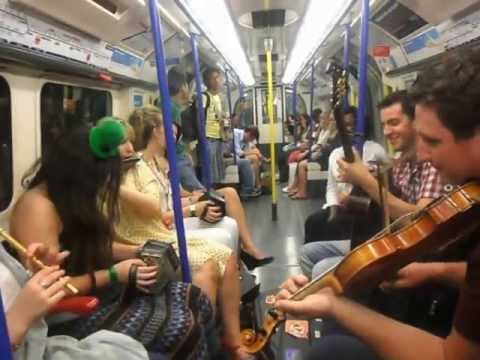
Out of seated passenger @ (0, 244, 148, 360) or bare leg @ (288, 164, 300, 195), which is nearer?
seated passenger @ (0, 244, 148, 360)

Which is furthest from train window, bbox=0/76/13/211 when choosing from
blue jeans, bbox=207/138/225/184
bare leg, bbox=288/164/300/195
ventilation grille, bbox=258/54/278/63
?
ventilation grille, bbox=258/54/278/63

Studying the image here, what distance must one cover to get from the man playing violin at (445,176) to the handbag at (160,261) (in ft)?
3.06

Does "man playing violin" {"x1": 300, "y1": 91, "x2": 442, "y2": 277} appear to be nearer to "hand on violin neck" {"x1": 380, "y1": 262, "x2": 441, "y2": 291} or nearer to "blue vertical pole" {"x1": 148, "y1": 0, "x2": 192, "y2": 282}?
"hand on violin neck" {"x1": 380, "y1": 262, "x2": 441, "y2": 291}

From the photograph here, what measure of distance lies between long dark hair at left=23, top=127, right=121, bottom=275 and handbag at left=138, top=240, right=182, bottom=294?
8.0 inches

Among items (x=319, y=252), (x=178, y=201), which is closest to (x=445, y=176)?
(x=178, y=201)

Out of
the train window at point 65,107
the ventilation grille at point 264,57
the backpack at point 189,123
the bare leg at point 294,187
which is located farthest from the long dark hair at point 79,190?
the ventilation grille at point 264,57

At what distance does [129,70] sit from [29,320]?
160 inches

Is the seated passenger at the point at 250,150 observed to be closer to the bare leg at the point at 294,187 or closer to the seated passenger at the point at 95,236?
the bare leg at the point at 294,187

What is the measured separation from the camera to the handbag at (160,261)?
6.84ft

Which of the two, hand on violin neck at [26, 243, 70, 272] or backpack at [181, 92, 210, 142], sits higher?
backpack at [181, 92, 210, 142]

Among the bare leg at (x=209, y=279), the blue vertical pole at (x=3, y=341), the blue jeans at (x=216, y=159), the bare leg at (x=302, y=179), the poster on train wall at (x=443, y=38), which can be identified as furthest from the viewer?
the bare leg at (x=302, y=179)

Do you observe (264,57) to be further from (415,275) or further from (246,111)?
(415,275)

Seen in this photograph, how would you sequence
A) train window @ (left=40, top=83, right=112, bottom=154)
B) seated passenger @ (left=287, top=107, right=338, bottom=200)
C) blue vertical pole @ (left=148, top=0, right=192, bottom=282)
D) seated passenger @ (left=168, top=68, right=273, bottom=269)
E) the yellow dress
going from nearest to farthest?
blue vertical pole @ (left=148, top=0, right=192, bottom=282) < the yellow dress < train window @ (left=40, top=83, right=112, bottom=154) < seated passenger @ (left=168, top=68, right=273, bottom=269) < seated passenger @ (left=287, top=107, right=338, bottom=200)

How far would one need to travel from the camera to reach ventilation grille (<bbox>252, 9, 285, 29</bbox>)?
522 cm
